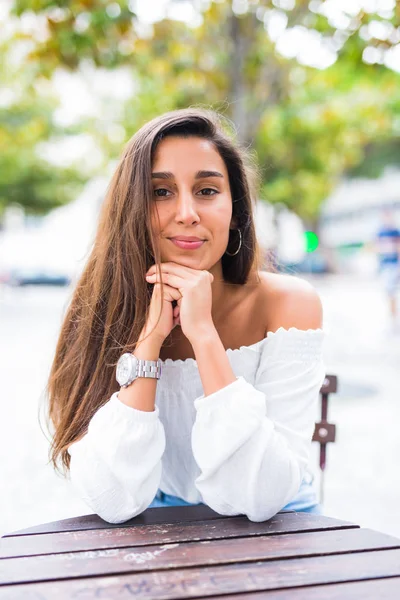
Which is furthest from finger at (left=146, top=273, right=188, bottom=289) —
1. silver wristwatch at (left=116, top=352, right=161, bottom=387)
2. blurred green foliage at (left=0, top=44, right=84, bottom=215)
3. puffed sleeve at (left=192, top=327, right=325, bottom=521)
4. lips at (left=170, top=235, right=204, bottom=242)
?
blurred green foliage at (left=0, top=44, right=84, bottom=215)

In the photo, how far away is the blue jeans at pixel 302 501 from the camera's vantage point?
78.5 inches

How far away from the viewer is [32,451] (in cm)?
488

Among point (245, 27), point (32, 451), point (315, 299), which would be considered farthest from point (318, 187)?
point (315, 299)

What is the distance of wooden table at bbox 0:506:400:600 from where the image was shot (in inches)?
48.9

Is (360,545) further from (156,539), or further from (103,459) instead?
(103,459)

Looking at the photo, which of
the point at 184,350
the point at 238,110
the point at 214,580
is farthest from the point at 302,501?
the point at 238,110

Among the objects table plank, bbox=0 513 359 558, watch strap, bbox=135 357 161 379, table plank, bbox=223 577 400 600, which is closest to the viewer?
table plank, bbox=223 577 400 600

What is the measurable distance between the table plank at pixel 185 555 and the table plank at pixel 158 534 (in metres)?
0.03

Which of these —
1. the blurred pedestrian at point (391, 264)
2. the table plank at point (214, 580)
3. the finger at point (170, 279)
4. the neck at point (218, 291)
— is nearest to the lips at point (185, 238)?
the finger at point (170, 279)

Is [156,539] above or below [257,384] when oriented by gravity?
below

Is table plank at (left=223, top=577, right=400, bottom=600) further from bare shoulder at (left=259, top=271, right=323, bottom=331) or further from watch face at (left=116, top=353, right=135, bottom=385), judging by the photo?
bare shoulder at (left=259, top=271, right=323, bottom=331)

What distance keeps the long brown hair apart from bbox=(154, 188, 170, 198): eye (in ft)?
0.15

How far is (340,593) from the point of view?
1.23 meters

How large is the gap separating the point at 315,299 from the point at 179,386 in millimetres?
493
